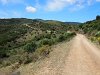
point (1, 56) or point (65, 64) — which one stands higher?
point (65, 64)

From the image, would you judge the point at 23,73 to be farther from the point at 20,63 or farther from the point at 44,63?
the point at 20,63

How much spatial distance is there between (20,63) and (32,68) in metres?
3.30

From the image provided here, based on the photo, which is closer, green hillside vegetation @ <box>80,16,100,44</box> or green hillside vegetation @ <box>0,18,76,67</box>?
green hillside vegetation @ <box>0,18,76,67</box>

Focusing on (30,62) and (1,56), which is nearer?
(30,62)

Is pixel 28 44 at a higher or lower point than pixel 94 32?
lower

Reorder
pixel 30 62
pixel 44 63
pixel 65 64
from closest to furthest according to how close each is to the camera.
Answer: pixel 65 64 < pixel 44 63 < pixel 30 62

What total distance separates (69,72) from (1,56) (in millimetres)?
22781

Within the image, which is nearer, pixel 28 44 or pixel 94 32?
pixel 28 44

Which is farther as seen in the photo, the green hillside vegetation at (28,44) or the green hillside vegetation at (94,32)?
the green hillside vegetation at (94,32)

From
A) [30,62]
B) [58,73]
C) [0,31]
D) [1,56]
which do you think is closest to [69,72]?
[58,73]

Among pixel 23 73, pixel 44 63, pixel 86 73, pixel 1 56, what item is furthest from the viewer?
pixel 1 56

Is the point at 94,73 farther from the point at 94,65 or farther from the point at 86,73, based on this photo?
the point at 94,65

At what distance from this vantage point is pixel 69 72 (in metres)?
14.3

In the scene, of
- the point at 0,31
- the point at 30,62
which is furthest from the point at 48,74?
the point at 0,31
